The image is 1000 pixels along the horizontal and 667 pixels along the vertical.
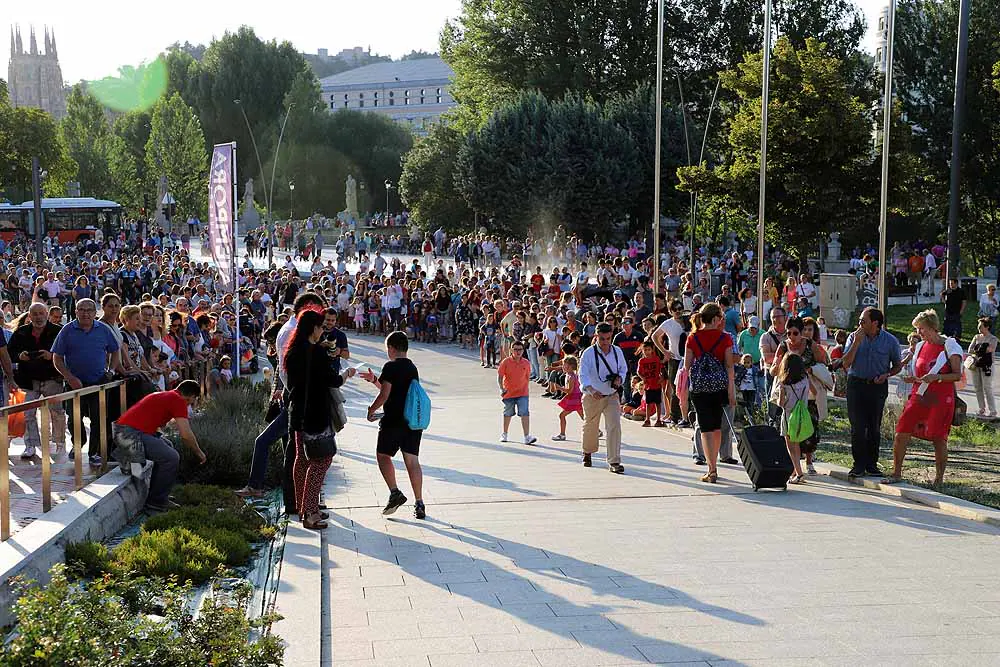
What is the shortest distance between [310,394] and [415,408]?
90 centimetres

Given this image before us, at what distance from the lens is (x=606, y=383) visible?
Answer: 1159cm

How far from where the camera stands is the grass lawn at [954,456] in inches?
403

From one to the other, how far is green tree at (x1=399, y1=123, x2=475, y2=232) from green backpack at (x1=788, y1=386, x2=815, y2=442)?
153 feet

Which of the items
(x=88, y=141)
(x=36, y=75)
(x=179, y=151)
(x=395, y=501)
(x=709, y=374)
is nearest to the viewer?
(x=395, y=501)

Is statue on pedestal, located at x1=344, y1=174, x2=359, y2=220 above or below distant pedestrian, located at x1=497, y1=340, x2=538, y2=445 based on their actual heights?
above

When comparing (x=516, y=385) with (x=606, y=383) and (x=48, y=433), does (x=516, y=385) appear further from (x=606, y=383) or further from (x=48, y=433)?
(x=48, y=433)

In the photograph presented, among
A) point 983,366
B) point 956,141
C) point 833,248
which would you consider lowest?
point 983,366

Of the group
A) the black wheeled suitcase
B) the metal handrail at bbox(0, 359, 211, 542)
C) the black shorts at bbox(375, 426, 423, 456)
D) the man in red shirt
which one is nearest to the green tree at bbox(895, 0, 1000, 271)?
the black wheeled suitcase

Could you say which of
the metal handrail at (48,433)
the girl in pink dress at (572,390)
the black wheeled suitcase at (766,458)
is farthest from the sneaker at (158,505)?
the girl in pink dress at (572,390)

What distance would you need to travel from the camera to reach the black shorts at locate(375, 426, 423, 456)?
358 inches

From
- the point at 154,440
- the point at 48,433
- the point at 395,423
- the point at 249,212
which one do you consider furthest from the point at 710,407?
the point at 249,212

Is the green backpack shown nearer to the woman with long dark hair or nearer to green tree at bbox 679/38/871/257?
the woman with long dark hair

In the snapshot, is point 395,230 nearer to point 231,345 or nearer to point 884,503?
point 231,345

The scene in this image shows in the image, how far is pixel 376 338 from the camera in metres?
30.3
